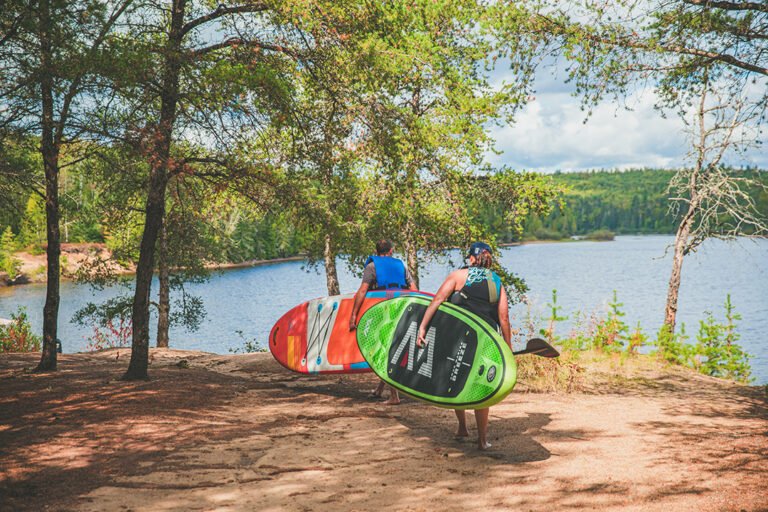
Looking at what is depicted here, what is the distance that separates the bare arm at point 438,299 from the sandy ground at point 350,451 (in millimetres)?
1017

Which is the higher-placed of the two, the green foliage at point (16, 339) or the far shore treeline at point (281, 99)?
the far shore treeline at point (281, 99)

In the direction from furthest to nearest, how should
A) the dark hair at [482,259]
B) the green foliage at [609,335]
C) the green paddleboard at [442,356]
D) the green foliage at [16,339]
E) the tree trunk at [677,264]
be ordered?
the green foliage at [16,339] → the tree trunk at [677,264] → the green foliage at [609,335] → the dark hair at [482,259] → the green paddleboard at [442,356]

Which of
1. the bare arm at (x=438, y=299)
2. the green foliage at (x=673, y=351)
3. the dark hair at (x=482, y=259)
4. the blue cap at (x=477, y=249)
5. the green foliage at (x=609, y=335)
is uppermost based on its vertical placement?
the blue cap at (x=477, y=249)

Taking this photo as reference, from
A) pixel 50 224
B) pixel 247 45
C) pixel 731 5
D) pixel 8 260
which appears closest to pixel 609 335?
pixel 731 5

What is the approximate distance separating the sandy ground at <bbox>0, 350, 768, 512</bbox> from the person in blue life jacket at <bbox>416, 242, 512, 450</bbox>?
899mm

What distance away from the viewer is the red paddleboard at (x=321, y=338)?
8398mm

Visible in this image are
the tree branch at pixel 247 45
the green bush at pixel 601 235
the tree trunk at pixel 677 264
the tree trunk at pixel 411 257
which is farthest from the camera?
the green bush at pixel 601 235

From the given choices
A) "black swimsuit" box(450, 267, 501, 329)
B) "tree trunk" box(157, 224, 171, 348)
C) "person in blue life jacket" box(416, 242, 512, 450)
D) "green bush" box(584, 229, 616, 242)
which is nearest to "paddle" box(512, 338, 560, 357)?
"person in blue life jacket" box(416, 242, 512, 450)

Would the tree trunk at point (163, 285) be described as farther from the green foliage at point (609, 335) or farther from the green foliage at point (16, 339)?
the green foliage at point (609, 335)

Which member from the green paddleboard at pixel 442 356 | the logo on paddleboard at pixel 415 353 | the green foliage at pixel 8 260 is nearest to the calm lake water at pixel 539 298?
the green foliage at pixel 8 260

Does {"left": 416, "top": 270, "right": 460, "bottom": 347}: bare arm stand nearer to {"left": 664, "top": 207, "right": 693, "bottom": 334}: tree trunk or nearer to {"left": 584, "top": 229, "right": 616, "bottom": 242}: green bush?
{"left": 664, "top": 207, "right": 693, "bottom": 334}: tree trunk

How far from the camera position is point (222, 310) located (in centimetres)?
3178

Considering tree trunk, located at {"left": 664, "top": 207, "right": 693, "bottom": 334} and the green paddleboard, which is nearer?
the green paddleboard

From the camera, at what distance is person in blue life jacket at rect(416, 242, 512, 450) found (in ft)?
18.1
